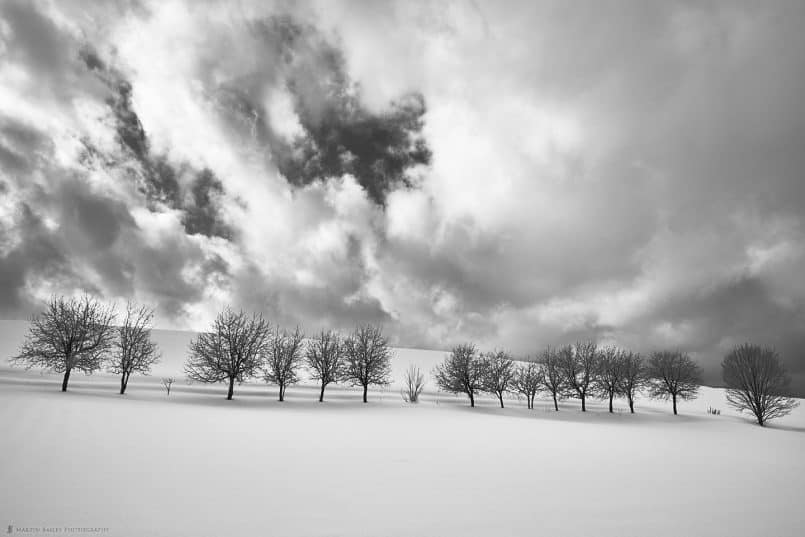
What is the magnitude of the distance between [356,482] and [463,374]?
121 feet

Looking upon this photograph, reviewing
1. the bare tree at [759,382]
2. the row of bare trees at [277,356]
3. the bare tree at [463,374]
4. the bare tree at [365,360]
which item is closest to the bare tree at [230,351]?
the row of bare trees at [277,356]

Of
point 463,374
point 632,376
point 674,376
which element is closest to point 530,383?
point 463,374

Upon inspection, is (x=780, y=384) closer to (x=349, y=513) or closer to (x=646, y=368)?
(x=646, y=368)

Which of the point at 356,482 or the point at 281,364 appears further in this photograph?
the point at 281,364

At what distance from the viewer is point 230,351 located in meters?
38.2

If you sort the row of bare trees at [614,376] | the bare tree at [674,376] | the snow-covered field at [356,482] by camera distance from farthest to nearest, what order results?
the bare tree at [674,376] → the row of bare trees at [614,376] → the snow-covered field at [356,482]

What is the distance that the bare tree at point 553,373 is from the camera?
151 feet

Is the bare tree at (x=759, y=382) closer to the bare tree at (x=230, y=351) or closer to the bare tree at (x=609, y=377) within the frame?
the bare tree at (x=609, y=377)

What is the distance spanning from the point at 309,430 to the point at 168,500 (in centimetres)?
1154

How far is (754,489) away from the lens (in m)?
11.6

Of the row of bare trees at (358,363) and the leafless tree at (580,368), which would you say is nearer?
the row of bare trees at (358,363)

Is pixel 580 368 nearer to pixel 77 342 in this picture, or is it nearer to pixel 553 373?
pixel 553 373

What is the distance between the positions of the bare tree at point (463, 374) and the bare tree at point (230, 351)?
23343mm

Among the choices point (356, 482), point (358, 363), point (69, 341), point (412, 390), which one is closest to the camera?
point (356, 482)
